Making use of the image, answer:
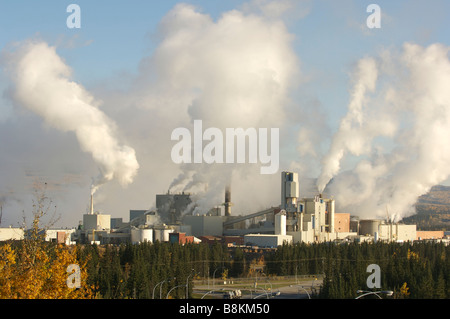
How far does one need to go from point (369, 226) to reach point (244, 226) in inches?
1225

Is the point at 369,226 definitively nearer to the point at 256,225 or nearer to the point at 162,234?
the point at 256,225

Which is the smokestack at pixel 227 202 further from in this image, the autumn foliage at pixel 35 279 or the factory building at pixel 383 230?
the autumn foliage at pixel 35 279

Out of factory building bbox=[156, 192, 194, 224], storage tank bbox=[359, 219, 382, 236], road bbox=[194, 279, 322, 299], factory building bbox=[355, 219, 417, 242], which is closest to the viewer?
road bbox=[194, 279, 322, 299]

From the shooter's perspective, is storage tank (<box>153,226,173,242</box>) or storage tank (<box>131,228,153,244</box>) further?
storage tank (<box>153,226,173,242</box>)

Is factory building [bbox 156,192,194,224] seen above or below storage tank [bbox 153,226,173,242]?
above

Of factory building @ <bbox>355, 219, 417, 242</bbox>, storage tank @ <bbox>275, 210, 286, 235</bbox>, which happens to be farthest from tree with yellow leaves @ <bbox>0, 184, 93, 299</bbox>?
factory building @ <bbox>355, 219, 417, 242</bbox>

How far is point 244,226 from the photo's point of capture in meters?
143

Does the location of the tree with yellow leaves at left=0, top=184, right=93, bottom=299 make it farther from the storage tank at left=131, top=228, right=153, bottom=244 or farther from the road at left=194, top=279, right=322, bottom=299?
the storage tank at left=131, top=228, right=153, bottom=244

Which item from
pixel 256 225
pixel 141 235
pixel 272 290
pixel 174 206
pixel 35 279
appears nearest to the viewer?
pixel 35 279

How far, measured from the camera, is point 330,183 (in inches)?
6422

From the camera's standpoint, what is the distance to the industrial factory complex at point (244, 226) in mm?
125875

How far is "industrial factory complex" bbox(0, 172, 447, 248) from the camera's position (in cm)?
12588

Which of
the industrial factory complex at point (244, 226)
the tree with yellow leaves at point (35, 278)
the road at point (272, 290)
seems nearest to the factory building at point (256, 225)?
the industrial factory complex at point (244, 226)

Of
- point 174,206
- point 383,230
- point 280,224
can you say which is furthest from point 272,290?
point 174,206
